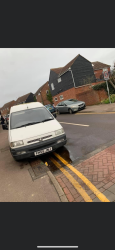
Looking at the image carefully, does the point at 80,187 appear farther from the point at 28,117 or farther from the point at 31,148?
the point at 28,117

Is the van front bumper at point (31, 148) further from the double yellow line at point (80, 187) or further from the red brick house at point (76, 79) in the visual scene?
the red brick house at point (76, 79)

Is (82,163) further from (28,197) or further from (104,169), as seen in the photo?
(28,197)

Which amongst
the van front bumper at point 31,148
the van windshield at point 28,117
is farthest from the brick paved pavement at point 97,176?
the van windshield at point 28,117

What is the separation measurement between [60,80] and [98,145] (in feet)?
78.3

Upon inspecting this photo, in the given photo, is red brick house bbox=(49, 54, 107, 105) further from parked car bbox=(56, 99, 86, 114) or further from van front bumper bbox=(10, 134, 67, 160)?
van front bumper bbox=(10, 134, 67, 160)

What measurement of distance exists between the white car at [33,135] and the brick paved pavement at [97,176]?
3.27 feet

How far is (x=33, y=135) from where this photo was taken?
3.95 metres

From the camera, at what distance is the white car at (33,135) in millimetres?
3852

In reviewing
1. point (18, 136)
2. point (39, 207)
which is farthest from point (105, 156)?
point (18, 136)

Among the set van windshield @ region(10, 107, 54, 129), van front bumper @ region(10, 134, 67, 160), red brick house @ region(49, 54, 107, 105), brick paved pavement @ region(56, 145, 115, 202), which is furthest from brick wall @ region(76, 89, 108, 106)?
van front bumper @ region(10, 134, 67, 160)

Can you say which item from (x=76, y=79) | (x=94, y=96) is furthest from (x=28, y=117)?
(x=76, y=79)

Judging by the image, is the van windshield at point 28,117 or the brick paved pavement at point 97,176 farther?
the van windshield at point 28,117

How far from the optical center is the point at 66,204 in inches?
95.9

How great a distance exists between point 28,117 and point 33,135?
121cm
